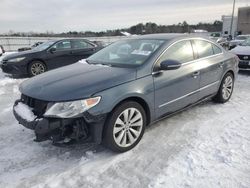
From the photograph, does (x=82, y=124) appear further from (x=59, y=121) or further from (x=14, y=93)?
(x=14, y=93)

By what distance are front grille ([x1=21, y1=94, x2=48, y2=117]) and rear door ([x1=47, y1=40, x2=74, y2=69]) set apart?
632 cm

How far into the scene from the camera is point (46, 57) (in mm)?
9766

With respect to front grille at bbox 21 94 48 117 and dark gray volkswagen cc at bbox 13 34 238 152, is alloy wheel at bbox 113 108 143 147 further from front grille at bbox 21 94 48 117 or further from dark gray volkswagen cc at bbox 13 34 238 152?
front grille at bbox 21 94 48 117

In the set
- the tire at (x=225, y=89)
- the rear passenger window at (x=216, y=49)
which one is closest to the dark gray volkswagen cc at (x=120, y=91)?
the rear passenger window at (x=216, y=49)

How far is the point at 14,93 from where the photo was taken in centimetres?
725

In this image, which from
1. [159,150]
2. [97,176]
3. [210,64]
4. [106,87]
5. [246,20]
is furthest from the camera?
[246,20]

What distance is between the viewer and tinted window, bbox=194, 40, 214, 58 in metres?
4.92

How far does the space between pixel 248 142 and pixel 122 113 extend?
6.15ft

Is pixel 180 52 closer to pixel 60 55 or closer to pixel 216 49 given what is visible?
pixel 216 49

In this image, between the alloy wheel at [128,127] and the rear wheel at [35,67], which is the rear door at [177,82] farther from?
the rear wheel at [35,67]

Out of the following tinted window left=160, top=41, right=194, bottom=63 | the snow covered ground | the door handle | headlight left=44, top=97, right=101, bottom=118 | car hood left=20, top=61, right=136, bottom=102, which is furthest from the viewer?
the door handle

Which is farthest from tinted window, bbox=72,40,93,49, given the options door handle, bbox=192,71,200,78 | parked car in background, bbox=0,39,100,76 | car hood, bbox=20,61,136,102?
door handle, bbox=192,71,200,78

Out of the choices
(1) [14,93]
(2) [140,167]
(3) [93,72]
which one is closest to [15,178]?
(2) [140,167]

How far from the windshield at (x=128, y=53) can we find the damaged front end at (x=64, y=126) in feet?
3.83
